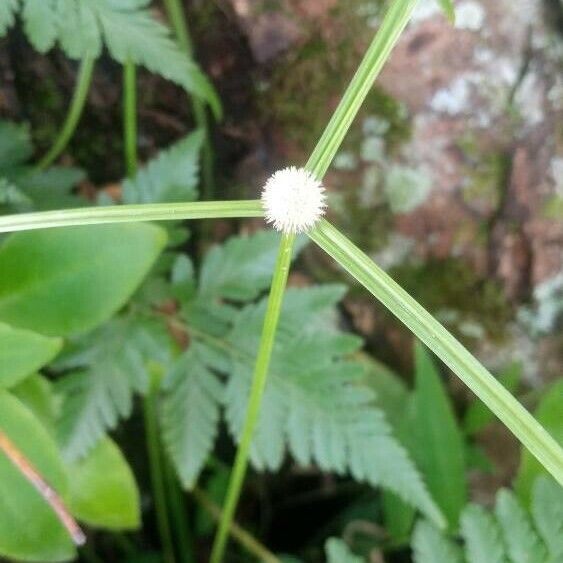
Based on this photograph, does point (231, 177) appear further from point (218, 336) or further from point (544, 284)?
point (544, 284)

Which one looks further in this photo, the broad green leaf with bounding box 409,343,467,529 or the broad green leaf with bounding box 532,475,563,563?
the broad green leaf with bounding box 409,343,467,529

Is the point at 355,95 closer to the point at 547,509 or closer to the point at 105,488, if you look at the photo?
the point at 547,509

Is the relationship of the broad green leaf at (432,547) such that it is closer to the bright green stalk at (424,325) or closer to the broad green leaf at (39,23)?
the bright green stalk at (424,325)

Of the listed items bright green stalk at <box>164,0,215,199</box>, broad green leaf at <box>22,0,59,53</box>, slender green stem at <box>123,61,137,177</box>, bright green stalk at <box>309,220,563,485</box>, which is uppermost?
bright green stalk at <box>164,0,215,199</box>

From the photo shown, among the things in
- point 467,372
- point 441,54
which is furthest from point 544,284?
point 467,372

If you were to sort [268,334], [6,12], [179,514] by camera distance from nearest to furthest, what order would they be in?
1. [268,334]
2. [6,12]
3. [179,514]

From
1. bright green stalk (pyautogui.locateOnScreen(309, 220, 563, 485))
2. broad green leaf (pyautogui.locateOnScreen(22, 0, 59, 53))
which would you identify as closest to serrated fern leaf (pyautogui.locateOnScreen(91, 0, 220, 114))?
broad green leaf (pyautogui.locateOnScreen(22, 0, 59, 53))

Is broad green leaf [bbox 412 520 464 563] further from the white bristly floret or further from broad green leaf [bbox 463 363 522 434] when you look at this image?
the white bristly floret

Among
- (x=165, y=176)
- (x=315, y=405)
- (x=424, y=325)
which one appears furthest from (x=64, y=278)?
(x=424, y=325)
